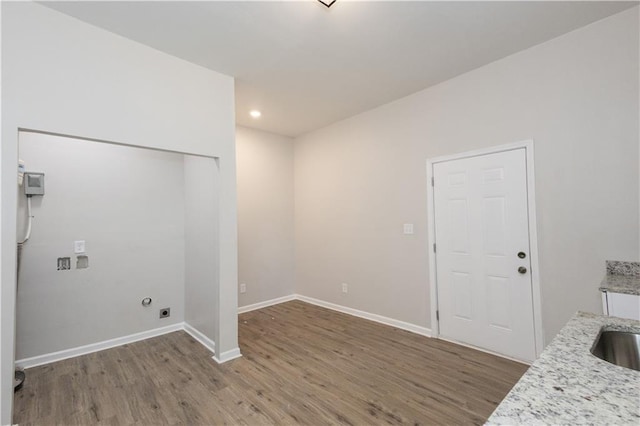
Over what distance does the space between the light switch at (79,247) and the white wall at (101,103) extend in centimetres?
128

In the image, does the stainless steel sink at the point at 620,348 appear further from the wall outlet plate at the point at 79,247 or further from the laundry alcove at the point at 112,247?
the wall outlet plate at the point at 79,247

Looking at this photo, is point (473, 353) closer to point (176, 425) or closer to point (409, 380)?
point (409, 380)

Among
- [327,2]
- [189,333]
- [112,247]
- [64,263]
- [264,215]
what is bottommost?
[189,333]

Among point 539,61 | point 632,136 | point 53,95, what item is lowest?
point 632,136

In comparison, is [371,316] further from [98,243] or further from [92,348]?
[98,243]

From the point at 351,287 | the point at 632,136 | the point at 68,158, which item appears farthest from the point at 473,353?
the point at 68,158

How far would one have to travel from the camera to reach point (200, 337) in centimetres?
339

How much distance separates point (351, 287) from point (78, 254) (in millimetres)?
3377

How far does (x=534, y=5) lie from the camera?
213 centimetres

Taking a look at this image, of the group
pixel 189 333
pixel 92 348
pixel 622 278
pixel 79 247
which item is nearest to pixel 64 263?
pixel 79 247

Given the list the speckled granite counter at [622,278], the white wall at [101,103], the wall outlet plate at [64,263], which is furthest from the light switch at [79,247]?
the speckled granite counter at [622,278]

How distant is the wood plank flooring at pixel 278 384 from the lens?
205cm

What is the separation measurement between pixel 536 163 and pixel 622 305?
1.39 meters

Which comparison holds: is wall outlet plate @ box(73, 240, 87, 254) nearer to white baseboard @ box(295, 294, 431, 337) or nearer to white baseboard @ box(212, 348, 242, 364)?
white baseboard @ box(212, 348, 242, 364)
